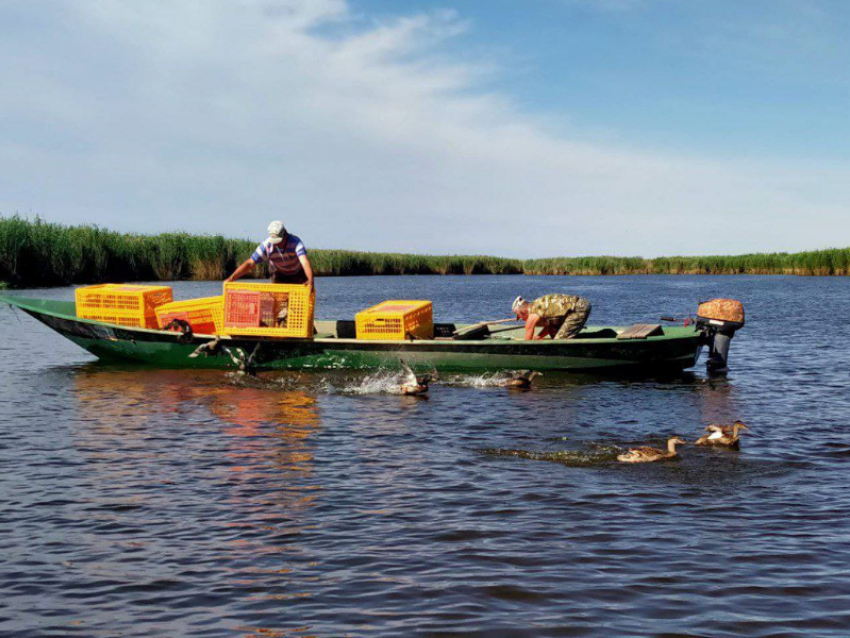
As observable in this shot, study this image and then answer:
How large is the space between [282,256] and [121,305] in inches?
162

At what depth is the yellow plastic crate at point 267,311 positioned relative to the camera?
48.6ft

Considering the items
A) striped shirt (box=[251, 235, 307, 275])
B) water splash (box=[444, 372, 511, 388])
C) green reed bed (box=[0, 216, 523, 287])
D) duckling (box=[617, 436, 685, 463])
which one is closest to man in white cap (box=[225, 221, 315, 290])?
striped shirt (box=[251, 235, 307, 275])

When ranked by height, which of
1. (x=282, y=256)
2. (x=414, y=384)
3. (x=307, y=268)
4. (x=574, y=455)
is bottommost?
(x=574, y=455)

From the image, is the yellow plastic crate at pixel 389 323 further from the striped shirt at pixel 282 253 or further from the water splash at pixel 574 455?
the water splash at pixel 574 455

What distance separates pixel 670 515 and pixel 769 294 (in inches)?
1789

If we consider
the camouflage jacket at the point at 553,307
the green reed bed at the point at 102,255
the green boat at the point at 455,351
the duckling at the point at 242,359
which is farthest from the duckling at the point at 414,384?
the green reed bed at the point at 102,255

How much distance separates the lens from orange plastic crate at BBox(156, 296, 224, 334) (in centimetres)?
1556

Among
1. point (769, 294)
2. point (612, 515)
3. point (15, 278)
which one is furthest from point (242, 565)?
point (769, 294)

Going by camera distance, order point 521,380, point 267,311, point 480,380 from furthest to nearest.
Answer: point 267,311 < point 480,380 < point 521,380

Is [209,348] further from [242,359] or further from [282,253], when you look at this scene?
[282,253]

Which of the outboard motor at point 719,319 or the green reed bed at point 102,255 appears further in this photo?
the green reed bed at point 102,255

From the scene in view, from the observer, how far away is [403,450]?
945 centimetres

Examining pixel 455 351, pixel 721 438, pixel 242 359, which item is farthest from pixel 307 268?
pixel 721 438

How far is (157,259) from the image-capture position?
1845 inches
